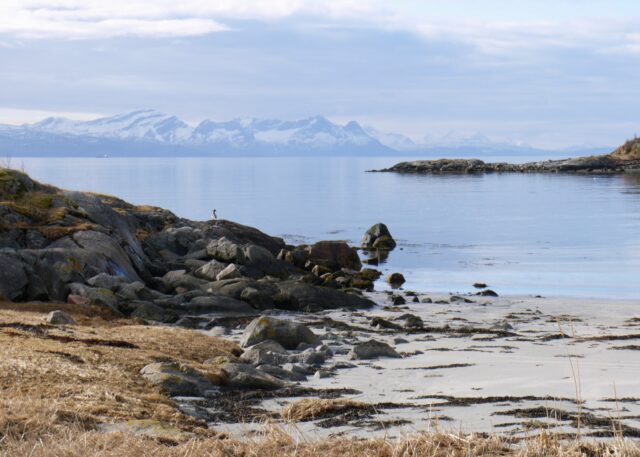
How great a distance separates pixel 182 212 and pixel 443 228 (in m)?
25.4

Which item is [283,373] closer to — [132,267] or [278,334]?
[278,334]

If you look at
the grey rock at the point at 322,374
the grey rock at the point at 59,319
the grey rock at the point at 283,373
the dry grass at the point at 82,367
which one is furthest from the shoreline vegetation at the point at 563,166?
the grey rock at the point at 283,373

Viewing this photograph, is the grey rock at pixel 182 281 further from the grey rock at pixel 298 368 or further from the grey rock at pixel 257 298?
the grey rock at pixel 298 368

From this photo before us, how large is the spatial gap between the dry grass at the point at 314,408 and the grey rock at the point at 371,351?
5.60 meters

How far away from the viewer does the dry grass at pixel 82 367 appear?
8562mm

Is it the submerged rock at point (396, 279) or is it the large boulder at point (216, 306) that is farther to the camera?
the submerged rock at point (396, 279)

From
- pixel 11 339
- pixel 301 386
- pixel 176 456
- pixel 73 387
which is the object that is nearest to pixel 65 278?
pixel 11 339

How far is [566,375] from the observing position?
15.0 metres

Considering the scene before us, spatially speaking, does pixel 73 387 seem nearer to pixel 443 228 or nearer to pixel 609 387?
pixel 609 387

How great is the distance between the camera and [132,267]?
27.8 meters

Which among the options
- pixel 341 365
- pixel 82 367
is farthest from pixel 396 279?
pixel 82 367

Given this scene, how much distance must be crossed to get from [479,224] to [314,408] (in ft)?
187

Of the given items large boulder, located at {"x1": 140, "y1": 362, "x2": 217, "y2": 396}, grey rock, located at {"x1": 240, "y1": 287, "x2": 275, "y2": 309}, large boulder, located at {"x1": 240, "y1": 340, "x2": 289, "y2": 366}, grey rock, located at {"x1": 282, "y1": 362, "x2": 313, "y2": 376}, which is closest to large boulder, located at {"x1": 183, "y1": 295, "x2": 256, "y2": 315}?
grey rock, located at {"x1": 240, "y1": 287, "x2": 275, "y2": 309}

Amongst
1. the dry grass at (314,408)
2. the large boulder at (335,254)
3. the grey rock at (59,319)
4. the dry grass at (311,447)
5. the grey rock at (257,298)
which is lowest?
the large boulder at (335,254)
